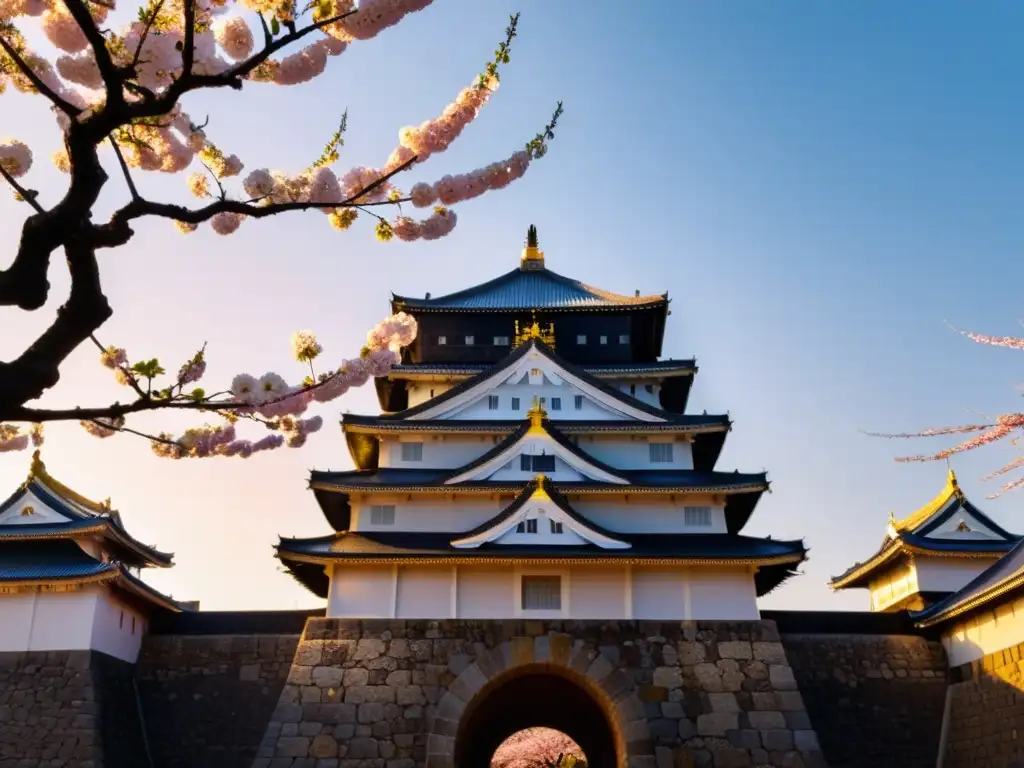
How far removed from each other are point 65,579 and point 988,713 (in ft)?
69.8

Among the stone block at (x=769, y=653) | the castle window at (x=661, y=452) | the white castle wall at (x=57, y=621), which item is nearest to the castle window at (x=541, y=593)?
the stone block at (x=769, y=653)

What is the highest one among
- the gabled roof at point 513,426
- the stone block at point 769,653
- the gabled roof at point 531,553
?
the gabled roof at point 513,426

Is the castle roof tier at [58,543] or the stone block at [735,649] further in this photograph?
the castle roof tier at [58,543]

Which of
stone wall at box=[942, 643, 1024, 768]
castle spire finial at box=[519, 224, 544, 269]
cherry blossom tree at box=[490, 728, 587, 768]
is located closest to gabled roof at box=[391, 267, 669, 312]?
castle spire finial at box=[519, 224, 544, 269]

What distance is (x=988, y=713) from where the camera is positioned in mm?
20672

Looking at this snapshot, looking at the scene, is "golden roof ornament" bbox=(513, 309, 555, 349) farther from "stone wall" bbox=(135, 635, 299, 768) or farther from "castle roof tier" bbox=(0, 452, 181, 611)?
"castle roof tier" bbox=(0, 452, 181, 611)

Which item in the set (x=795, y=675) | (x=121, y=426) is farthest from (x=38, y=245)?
(x=795, y=675)

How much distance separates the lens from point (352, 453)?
89.9ft

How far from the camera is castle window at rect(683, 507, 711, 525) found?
934 inches

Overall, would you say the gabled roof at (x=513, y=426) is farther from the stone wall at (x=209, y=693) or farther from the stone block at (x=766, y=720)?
the stone block at (x=766, y=720)

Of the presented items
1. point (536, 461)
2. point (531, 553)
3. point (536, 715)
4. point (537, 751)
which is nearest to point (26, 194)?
point (531, 553)

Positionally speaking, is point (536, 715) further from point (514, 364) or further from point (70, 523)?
point (70, 523)

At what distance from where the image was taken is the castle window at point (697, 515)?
23719 millimetres

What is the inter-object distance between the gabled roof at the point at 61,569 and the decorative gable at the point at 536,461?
8.03 meters
